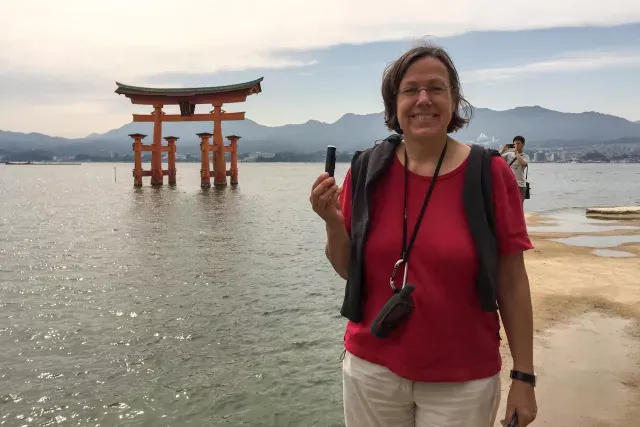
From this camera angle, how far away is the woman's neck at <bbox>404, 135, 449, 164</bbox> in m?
1.84

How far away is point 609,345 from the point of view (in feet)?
16.5

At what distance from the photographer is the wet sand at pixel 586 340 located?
149 inches

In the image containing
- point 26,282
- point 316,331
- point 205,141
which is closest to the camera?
point 316,331

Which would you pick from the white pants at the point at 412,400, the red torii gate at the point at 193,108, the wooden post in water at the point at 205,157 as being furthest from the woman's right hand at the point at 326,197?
the wooden post in water at the point at 205,157

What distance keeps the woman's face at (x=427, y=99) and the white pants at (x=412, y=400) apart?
2.93 ft

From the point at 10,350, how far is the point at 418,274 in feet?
20.4

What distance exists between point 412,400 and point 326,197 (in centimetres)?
81

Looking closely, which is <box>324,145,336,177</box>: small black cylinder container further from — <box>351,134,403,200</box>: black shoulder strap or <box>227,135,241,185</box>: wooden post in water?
<box>227,135,241,185</box>: wooden post in water

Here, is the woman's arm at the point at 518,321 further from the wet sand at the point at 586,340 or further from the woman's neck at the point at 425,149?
the wet sand at the point at 586,340

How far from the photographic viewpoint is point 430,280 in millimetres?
1764

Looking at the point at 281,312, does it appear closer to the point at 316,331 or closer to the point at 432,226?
the point at 316,331

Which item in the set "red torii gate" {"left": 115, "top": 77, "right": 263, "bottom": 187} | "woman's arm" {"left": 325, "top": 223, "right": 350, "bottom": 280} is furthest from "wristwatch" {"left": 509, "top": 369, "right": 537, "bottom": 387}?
"red torii gate" {"left": 115, "top": 77, "right": 263, "bottom": 187}

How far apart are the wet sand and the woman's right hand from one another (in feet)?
9.02

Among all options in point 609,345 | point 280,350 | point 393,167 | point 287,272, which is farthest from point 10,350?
point 609,345
